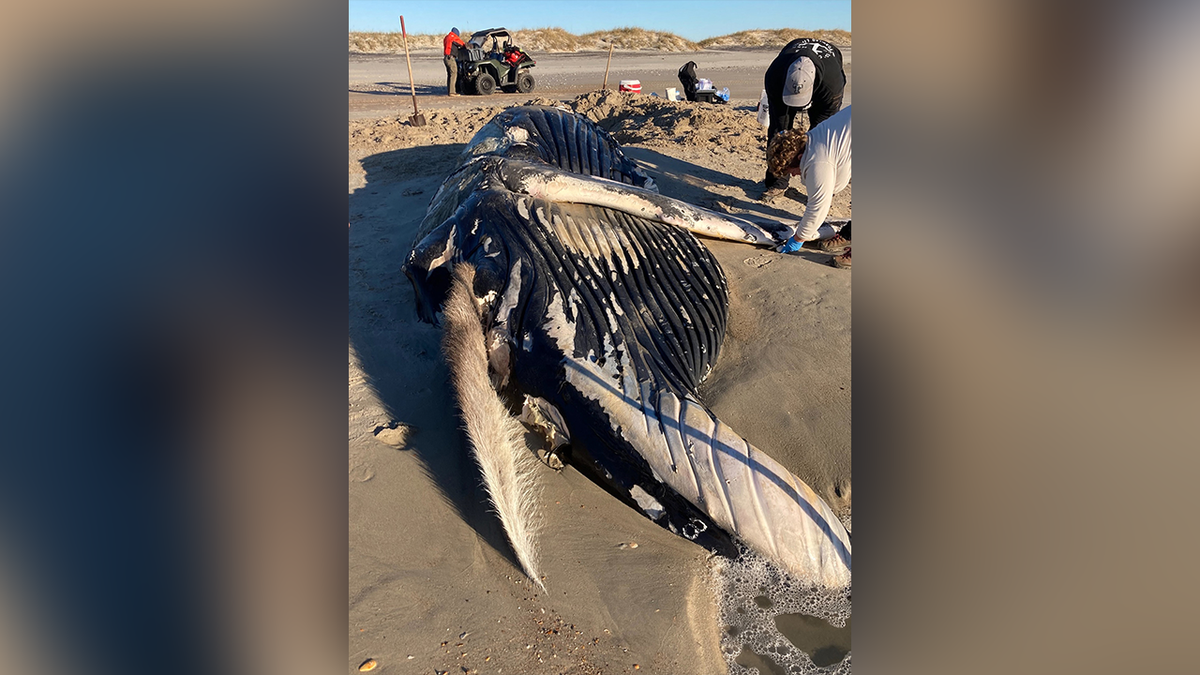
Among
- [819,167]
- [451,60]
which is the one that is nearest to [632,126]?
[819,167]

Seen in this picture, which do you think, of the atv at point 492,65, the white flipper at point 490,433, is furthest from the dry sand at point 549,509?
the atv at point 492,65

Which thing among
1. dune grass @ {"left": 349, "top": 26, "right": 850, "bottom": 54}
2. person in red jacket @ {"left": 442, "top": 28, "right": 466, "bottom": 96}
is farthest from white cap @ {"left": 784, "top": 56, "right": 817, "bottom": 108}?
dune grass @ {"left": 349, "top": 26, "right": 850, "bottom": 54}

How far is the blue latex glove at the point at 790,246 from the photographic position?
435cm

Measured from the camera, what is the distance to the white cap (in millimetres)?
5664

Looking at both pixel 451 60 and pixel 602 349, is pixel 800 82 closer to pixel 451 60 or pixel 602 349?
pixel 602 349

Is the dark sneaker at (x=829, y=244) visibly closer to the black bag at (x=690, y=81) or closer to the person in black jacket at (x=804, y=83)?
the person in black jacket at (x=804, y=83)

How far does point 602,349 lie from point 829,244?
7.86 ft

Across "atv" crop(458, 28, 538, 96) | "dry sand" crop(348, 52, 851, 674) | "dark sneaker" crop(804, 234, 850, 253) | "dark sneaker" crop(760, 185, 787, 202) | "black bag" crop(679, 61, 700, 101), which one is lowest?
"dry sand" crop(348, 52, 851, 674)

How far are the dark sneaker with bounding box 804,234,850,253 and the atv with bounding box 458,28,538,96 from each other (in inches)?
387

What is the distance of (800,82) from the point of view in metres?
5.70

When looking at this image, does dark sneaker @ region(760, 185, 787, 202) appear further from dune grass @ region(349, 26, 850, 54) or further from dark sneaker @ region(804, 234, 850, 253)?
dune grass @ region(349, 26, 850, 54)

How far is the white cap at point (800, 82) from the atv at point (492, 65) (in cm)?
828
